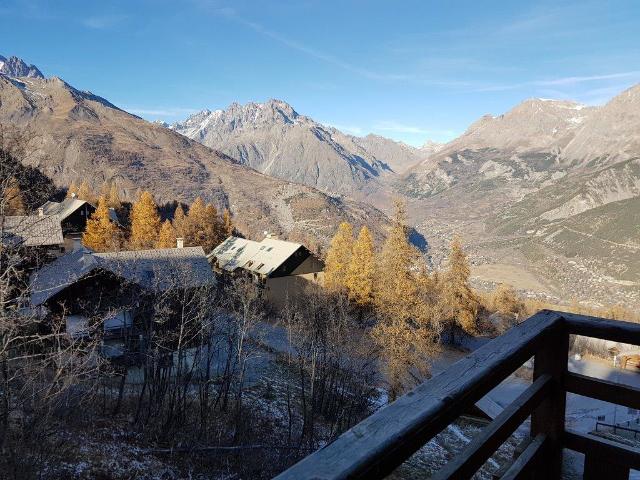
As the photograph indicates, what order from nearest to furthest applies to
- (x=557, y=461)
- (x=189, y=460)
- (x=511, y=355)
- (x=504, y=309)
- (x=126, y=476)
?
1. (x=511, y=355)
2. (x=557, y=461)
3. (x=126, y=476)
4. (x=189, y=460)
5. (x=504, y=309)

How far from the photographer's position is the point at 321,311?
32.2m

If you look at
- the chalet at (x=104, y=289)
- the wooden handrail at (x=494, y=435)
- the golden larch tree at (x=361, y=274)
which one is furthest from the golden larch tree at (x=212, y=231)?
the wooden handrail at (x=494, y=435)

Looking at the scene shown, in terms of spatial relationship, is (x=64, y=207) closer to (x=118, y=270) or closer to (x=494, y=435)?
(x=118, y=270)

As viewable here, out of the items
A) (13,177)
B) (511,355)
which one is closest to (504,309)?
(13,177)

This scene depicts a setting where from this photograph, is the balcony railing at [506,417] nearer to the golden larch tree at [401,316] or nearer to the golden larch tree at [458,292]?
the golden larch tree at [401,316]

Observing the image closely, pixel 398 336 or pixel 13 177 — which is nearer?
pixel 13 177

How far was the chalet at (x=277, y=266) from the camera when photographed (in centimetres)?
4412

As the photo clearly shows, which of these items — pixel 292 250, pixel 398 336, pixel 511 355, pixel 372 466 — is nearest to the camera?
pixel 372 466

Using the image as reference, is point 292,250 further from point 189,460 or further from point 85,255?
point 189,460

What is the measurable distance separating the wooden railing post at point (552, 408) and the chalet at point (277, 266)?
40.7m

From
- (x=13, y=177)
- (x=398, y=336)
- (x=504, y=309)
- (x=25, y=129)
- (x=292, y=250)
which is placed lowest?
(x=504, y=309)

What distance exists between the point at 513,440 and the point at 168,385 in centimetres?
1506

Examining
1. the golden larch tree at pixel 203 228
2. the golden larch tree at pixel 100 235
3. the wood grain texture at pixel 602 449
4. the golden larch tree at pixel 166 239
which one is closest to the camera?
the wood grain texture at pixel 602 449

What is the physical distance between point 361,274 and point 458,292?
9345 mm
